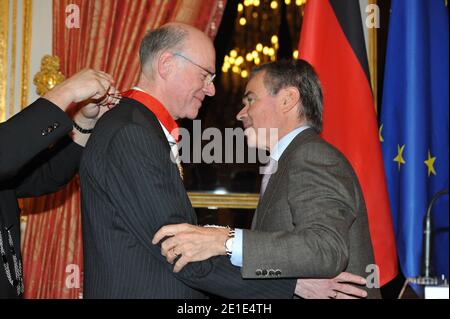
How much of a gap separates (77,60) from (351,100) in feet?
5.87

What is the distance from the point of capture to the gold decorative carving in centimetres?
415

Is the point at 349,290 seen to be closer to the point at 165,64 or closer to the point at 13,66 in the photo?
the point at 165,64

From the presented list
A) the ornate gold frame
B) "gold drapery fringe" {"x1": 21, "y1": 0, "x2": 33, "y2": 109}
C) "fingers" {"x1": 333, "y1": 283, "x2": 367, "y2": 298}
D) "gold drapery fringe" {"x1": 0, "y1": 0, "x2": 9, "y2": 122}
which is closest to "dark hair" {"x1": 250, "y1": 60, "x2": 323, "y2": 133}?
"fingers" {"x1": 333, "y1": 283, "x2": 367, "y2": 298}

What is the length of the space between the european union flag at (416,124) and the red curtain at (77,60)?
124 cm

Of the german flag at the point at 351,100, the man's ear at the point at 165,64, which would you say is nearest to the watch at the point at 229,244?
the man's ear at the point at 165,64

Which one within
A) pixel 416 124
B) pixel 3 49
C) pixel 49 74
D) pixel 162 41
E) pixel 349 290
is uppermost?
pixel 3 49

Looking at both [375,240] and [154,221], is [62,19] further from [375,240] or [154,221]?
[154,221]

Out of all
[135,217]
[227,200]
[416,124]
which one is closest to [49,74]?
[227,200]

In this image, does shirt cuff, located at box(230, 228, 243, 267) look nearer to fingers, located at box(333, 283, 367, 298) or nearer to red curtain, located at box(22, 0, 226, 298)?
fingers, located at box(333, 283, 367, 298)

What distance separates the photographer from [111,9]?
4.23m

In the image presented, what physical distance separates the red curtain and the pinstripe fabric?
7.33ft

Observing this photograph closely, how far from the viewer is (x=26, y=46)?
4289mm

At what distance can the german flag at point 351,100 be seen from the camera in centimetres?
381
